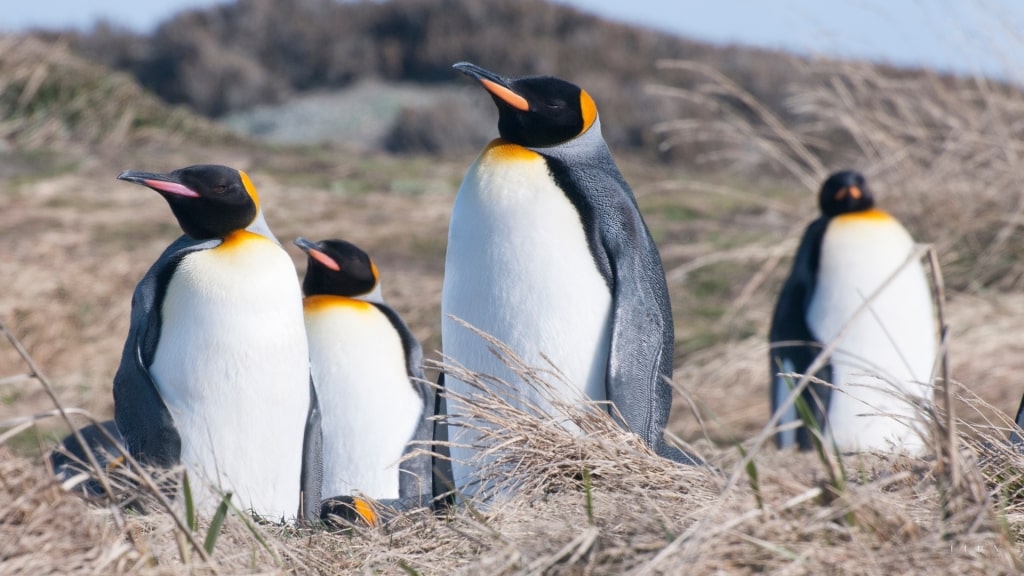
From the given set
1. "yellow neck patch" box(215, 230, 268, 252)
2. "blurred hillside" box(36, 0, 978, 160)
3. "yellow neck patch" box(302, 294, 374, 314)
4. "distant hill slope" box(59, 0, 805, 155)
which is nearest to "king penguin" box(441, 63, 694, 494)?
"yellow neck patch" box(215, 230, 268, 252)

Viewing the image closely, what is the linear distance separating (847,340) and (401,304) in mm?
3697

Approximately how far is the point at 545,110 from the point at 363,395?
5.12 feet

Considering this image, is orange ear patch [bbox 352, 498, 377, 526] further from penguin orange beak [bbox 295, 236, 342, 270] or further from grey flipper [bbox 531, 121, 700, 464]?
penguin orange beak [bbox 295, 236, 342, 270]

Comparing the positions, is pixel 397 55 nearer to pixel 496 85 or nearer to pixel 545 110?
pixel 545 110

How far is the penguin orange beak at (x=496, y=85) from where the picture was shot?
3363mm

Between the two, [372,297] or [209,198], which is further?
[372,297]

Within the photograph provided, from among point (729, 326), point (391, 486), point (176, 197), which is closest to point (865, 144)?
point (729, 326)

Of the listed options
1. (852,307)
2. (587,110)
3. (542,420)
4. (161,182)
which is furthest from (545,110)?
(852,307)

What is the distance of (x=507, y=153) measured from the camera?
141 inches

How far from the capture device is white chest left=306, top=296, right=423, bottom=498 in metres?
4.55

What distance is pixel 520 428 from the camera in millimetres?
2799

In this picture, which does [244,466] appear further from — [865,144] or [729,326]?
[865,144]

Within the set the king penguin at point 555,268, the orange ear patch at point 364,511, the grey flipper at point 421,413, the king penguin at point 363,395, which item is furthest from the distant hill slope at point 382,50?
the orange ear patch at point 364,511

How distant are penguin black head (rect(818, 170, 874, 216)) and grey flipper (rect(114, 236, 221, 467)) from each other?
12.8 ft
